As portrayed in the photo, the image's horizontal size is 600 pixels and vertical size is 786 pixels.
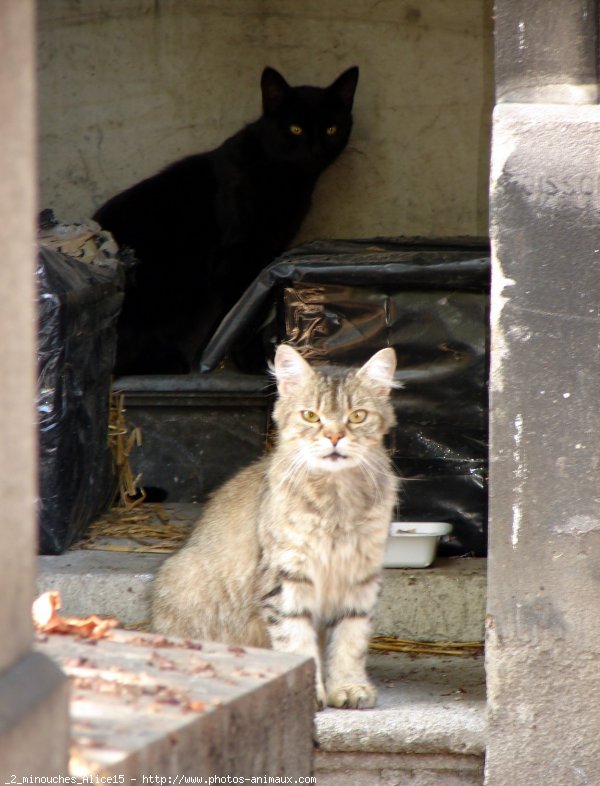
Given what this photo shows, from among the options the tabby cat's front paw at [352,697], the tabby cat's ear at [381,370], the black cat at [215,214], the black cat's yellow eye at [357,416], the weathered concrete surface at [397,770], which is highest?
the black cat at [215,214]

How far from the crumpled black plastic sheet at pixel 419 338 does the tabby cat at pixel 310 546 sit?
1.94 feet

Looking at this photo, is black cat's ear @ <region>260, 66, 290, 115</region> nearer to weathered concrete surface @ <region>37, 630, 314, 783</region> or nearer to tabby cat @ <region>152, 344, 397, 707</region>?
tabby cat @ <region>152, 344, 397, 707</region>

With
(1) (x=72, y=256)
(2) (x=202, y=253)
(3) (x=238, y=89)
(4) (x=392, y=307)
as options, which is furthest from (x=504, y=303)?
(3) (x=238, y=89)

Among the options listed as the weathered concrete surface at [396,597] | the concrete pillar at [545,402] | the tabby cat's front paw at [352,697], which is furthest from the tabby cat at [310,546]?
the concrete pillar at [545,402]

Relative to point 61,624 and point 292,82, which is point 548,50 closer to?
point 61,624

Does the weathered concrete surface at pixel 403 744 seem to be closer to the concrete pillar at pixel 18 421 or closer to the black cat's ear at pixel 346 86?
the concrete pillar at pixel 18 421

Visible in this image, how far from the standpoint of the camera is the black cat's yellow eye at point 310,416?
11.9ft

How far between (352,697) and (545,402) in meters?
1.08

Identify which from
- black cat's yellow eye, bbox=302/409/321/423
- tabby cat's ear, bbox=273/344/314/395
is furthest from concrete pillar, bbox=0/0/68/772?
tabby cat's ear, bbox=273/344/314/395

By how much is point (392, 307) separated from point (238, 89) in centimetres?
225

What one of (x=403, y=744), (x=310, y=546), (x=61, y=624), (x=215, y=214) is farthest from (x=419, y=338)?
(x=61, y=624)

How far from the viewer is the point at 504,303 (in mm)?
3059

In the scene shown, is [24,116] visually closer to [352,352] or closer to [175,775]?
[175,775]

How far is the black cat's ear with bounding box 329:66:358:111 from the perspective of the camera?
566 cm
